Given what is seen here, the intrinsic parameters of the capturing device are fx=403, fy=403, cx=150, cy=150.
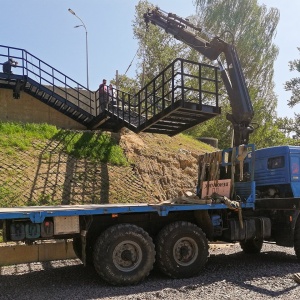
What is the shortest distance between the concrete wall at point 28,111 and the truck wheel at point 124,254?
12.2 metres

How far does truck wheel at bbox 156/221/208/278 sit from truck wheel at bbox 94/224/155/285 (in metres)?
0.32

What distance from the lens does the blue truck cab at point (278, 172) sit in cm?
924

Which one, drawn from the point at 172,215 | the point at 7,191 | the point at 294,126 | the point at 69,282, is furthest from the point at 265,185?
the point at 294,126

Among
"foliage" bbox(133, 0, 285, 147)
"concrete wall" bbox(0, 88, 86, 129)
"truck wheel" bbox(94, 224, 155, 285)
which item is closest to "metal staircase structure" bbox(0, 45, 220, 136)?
"concrete wall" bbox(0, 88, 86, 129)

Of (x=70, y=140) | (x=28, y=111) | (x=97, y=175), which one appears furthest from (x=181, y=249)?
(x=28, y=111)

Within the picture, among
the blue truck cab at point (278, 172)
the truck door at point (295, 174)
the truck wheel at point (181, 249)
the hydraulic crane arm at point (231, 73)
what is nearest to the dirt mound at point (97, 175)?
the hydraulic crane arm at point (231, 73)

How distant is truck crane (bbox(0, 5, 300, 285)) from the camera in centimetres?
706

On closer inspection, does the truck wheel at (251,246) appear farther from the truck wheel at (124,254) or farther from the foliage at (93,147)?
the foliage at (93,147)

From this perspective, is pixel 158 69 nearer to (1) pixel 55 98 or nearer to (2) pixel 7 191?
(1) pixel 55 98

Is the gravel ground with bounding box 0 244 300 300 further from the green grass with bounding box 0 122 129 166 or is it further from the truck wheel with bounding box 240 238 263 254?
the green grass with bounding box 0 122 129 166

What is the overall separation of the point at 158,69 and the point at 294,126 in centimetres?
1476

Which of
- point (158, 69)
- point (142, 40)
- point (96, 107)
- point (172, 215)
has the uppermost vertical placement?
point (142, 40)

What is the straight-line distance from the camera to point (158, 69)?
37469 mm

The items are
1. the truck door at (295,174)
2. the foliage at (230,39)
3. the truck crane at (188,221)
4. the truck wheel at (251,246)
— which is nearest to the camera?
the truck crane at (188,221)
